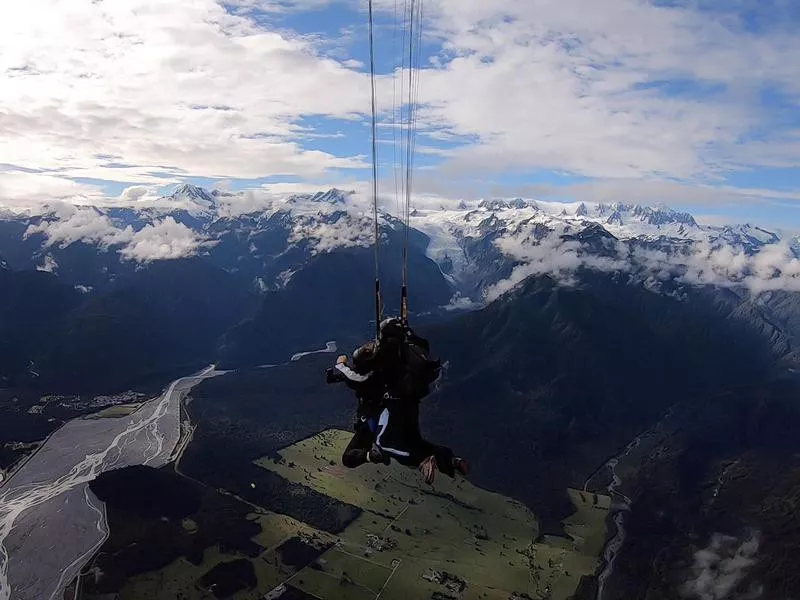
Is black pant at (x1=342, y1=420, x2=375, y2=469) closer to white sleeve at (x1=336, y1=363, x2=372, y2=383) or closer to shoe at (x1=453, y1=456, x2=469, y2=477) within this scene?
white sleeve at (x1=336, y1=363, x2=372, y2=383)

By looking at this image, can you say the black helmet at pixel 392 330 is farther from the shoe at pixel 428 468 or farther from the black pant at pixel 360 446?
the shoe at pixel 428 468

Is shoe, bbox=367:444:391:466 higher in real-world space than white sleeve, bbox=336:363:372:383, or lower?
lower

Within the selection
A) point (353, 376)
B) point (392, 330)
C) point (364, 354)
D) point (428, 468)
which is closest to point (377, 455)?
point (428, 468)

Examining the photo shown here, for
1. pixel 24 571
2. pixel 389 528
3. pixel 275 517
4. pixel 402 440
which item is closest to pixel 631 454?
pixel 389 528

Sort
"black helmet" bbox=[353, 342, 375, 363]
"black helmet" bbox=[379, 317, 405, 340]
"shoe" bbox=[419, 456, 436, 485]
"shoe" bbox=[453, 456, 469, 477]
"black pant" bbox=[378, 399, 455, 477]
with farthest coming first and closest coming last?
"black helmet" bbox=[353, 342, 375, 363]
"black pant" bbox=[378, 399, 455, 477]
"black helmet" bbox=[379, 317, 405, 340]
"shoe" bbox=[453, 456, 469, 477]
"shoe" bbox=[419, 456, 436, 485]

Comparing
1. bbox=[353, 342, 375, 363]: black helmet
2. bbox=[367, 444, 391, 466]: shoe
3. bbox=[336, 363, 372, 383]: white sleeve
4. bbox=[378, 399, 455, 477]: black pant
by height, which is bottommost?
bbox=[367, 444, 391, 466]: shoe

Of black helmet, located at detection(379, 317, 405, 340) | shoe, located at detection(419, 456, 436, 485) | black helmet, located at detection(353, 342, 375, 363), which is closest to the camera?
shoe, located at detection(419, 456, 436, 485)

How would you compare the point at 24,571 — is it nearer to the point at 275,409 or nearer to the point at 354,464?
the point at 275,409

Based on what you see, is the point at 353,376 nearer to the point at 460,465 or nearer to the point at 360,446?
the point at 360,446
